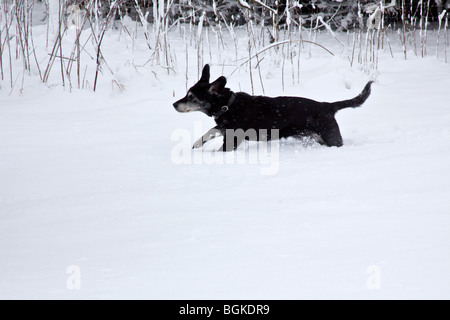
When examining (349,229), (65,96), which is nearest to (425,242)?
(349,229)

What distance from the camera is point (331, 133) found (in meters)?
4.20

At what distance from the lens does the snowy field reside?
200cm

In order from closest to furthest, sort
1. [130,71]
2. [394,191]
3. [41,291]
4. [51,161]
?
[41,291], [394,191], [51,161], [130,71]

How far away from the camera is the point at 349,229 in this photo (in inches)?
97.1

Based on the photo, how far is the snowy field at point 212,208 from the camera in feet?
6.57

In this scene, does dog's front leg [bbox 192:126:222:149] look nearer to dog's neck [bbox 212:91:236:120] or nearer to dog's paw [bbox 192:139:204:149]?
dog's paw [bbox 192:139:204:149]

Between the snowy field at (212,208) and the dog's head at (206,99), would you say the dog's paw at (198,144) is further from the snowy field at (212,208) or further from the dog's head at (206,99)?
the dog's head at (206,99)

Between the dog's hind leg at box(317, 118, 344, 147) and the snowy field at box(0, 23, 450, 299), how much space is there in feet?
0.30

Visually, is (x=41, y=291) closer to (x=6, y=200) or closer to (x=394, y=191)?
(x=6, y=200)

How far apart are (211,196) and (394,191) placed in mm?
1119

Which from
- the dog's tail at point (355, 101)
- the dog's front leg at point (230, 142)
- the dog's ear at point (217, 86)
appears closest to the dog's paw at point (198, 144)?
the dog's front leg at point (230, 142)
